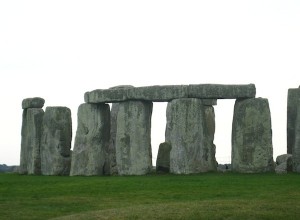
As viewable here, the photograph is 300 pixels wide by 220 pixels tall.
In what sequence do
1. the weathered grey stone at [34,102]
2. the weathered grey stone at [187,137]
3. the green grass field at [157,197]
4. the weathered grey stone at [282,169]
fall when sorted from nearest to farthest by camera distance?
the green grass field at [157,197], the weathered grey stone at [282,169], the weathered grey stone at [187,137], the weathered grey stone at [34,102]

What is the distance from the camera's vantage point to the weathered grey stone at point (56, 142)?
93.6ft

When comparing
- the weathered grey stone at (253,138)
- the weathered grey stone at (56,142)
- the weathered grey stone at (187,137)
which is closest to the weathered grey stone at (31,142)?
the weathered grey stone at (56,142)

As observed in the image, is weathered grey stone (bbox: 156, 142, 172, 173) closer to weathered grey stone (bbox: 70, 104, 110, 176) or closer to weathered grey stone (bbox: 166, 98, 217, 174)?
weathered grey stone (bbox: 166, 98, 217, 174)

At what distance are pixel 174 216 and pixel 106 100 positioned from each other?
13447mm

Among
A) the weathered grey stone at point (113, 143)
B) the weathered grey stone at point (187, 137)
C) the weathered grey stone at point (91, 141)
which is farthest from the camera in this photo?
the weathered grey stone at point (113, 143)

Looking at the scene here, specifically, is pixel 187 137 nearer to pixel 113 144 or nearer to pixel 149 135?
pixel 149 135

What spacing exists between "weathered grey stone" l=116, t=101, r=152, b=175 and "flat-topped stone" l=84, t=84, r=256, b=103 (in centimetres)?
37

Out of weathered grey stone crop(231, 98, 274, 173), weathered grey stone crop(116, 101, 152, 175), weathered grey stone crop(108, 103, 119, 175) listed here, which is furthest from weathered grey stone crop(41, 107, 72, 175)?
weathered grey stone crop(231, 98, 274, 173)

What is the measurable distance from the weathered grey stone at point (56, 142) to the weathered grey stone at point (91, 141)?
0.85 m

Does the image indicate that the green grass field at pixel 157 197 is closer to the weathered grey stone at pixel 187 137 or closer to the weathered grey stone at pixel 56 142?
the weathered grey stone at pixel 187 137

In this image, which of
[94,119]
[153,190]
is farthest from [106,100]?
[153,190]

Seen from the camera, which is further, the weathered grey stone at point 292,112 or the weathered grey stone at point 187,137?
the weathered grey stone at point 292,112

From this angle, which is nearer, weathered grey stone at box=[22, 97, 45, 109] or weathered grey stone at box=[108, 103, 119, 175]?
weathered grey stone at box=[108, 103, 119, 175]

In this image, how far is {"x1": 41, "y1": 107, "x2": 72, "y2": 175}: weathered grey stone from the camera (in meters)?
28.5
